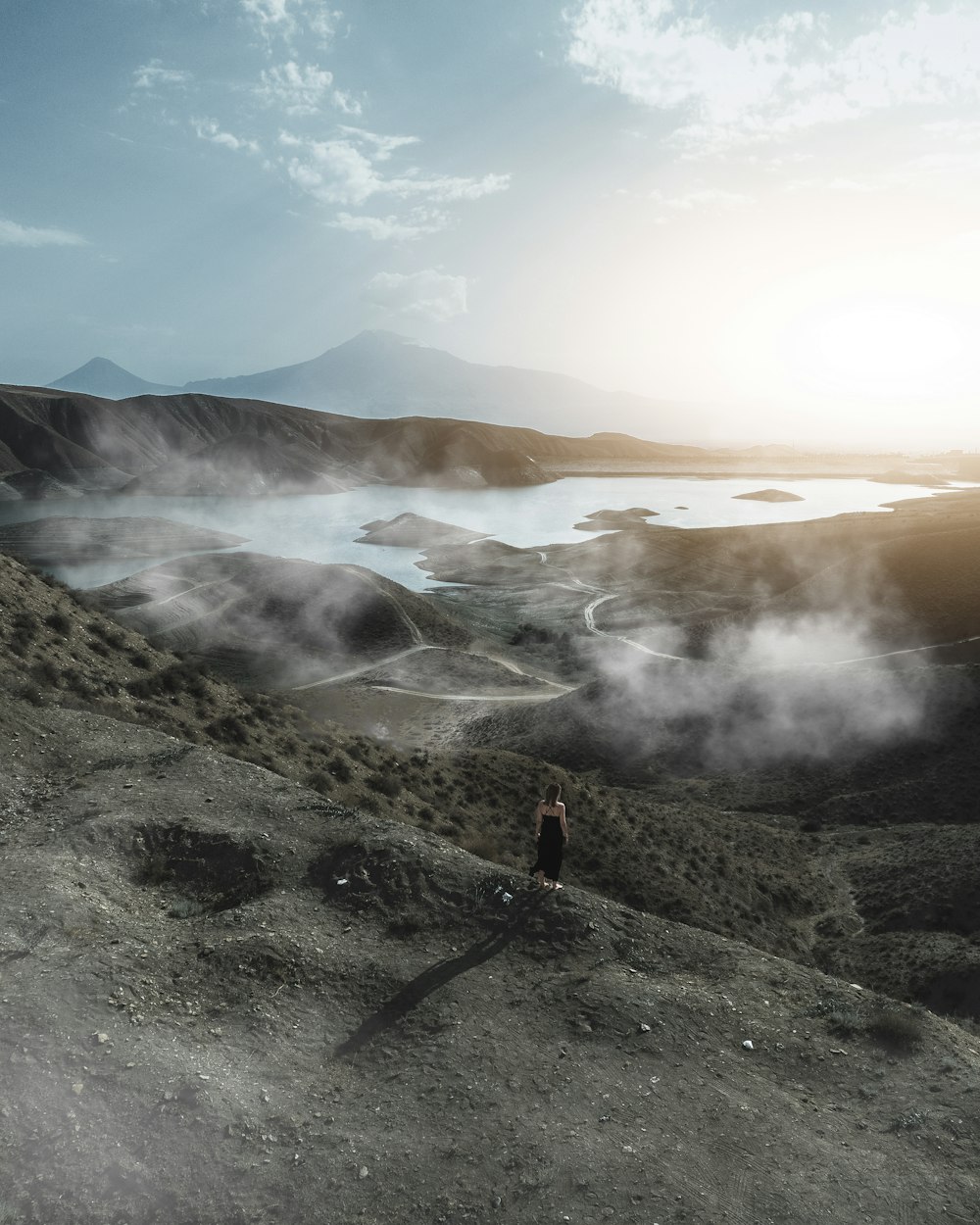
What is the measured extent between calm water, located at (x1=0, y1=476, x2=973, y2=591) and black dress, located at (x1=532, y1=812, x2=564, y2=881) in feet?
275

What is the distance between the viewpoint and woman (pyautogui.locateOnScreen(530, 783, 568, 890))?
11.7 meters

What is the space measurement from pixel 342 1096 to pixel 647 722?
35784 mm

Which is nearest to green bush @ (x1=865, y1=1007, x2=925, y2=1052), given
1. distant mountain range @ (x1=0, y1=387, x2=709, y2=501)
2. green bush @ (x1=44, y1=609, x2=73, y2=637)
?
green bush @ (x1=44, y1=609, x2=73, y2=637)

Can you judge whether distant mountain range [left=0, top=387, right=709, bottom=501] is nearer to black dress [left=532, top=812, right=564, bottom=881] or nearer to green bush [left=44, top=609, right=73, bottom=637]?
green bush [left=44, top=609, right=73, bottom=637]

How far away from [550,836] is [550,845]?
169 mm

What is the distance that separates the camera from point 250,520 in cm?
14638

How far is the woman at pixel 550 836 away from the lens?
38.4 ft

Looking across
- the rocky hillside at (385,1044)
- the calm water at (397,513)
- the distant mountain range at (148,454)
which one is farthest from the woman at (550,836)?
the distant mountain range at (148,454)

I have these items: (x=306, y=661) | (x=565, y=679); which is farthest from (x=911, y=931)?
(x=306, y=661)

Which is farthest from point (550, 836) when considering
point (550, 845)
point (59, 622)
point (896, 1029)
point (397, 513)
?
point (397, 513)

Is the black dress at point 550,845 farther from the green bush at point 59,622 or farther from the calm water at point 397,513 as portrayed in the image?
the calm water at point 397,513

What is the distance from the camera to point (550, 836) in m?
11.8

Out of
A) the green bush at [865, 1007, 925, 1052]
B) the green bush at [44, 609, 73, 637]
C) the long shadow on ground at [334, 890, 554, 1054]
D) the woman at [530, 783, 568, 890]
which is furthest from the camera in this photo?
the green bush at [44, 609, 73, 637]

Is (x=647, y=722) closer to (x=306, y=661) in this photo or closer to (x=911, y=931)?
(x=911, y=931)
